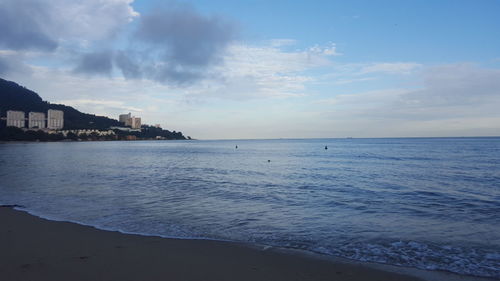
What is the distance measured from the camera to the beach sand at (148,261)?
18.5 feet

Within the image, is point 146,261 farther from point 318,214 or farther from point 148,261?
point 318,214

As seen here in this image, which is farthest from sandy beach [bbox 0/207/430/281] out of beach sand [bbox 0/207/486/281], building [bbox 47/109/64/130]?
building [bbox 47/109/64/130]

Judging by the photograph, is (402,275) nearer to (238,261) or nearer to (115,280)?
(238,261)

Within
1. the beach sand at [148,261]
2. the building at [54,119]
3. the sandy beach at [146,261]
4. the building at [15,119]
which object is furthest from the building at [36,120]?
the beach sand at [148,261]

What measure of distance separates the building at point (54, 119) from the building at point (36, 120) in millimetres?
3498

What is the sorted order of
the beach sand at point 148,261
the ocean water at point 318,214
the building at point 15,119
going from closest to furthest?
1. the beach sand at point 148,261
2. the ocean water at point 318,214
3. the building at point 15,119

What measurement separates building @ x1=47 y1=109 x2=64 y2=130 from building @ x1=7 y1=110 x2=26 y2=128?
46.1 feet

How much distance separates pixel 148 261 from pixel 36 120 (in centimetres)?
20542

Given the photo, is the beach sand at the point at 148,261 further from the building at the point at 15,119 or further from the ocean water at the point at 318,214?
the building at the point at 15,119

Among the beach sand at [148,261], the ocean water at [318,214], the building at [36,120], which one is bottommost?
the ocean water at [318,214]

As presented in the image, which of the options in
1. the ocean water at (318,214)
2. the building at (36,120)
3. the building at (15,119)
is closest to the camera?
the ocean water at (318,214)

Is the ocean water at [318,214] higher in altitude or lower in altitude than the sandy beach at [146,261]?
lower

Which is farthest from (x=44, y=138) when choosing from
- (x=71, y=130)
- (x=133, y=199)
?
(x=133, y=199)

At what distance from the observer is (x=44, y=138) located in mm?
166375
